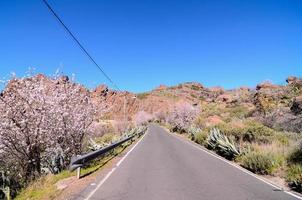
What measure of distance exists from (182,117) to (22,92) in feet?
137

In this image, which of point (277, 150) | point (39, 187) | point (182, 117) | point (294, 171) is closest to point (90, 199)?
point (39, 187)

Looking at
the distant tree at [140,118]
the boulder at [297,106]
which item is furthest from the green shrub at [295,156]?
the distant tree at [140,118]

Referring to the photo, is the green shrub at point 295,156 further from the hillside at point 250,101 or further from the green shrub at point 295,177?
the hillside at point 250,101

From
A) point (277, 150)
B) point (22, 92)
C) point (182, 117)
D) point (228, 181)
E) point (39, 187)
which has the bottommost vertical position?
point (39, 187)

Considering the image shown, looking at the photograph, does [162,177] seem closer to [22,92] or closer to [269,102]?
[22,92]

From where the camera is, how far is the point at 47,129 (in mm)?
16109

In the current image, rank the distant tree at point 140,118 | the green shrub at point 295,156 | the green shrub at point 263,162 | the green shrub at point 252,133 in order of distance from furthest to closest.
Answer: the distant tree at point 140,118 → the green shrub at point 252,133 → the green shrub at point 263,162 → the green shrub at point 295,156

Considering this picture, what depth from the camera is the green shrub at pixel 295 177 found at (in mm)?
10719

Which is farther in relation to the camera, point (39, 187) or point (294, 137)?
point (294, 137)

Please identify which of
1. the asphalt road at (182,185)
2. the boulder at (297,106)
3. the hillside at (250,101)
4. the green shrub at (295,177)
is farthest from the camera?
the hillside at (250,101)

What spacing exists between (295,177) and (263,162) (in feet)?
10.00

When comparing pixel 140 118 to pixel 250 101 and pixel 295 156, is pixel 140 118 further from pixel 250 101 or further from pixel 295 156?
pixel 295 156

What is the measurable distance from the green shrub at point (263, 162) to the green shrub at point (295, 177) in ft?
4.65

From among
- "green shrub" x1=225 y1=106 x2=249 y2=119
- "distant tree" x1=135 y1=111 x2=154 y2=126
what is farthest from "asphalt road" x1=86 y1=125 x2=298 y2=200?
"distant tree" x1=135 y1=111 x2=154 y2=126
